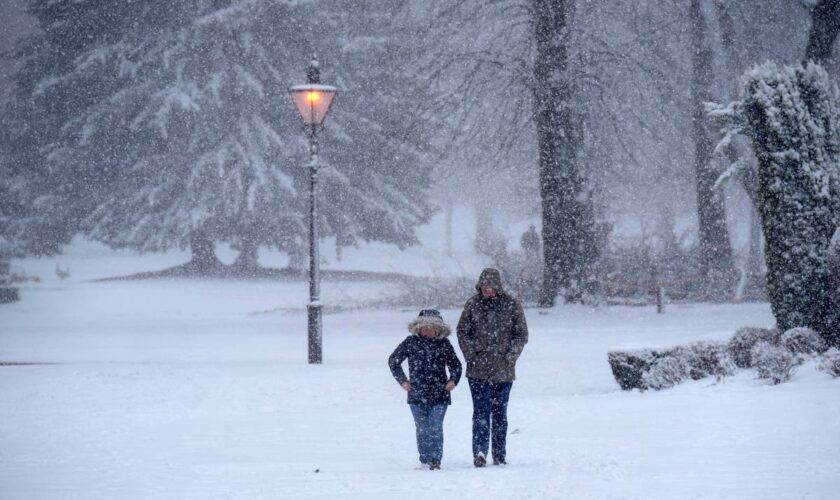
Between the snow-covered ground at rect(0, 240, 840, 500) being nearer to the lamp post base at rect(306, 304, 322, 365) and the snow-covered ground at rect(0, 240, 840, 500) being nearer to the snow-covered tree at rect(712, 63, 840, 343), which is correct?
the lamp post base at rect(306, 304, 322, 365)

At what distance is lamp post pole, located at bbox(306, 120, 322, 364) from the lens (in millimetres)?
16031

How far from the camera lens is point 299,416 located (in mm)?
11547

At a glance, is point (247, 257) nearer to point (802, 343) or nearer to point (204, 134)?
point (204, 134)

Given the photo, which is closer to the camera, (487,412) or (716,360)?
(487,412)

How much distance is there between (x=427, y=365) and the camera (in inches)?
328

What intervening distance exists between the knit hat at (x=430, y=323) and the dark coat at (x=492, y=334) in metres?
0.14

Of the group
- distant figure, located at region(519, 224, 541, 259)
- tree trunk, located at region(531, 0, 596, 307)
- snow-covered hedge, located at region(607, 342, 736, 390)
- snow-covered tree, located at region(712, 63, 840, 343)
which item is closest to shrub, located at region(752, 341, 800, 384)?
snow-covered hedge, located at region(607, 342, 736, 390)

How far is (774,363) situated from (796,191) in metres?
3.16

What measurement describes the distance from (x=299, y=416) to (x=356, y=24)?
28.3 meters

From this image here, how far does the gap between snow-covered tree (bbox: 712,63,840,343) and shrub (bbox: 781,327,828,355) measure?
1.05 m

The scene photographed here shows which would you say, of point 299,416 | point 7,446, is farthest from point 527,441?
point 7,446

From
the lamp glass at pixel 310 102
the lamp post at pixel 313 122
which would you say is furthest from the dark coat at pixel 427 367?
the lamp glass at pixel 310 102

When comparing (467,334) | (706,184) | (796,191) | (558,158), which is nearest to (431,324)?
(467,334)

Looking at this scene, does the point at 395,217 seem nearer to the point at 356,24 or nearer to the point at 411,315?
the point at 356,24
